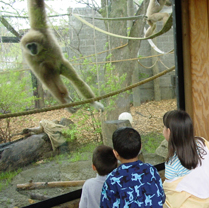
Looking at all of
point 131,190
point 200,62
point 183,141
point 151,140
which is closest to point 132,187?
point 131,190

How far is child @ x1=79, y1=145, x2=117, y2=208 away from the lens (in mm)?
1343

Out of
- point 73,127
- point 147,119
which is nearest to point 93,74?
point 73,127

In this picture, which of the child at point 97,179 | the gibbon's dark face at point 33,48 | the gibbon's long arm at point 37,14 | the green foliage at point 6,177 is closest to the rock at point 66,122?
the green foliage at point 6,177

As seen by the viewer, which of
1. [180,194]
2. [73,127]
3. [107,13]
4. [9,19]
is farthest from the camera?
[107,13]

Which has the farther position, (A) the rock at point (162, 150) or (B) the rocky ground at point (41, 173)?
(A) the rock at point (162, 150)

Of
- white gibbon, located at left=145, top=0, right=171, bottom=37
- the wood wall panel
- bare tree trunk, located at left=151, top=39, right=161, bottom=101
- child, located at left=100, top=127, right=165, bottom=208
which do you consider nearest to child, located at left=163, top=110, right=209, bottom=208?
child, located at left=100, top=127, right=165, bottom=208

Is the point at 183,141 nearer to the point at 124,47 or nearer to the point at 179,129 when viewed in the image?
the point at 179,129

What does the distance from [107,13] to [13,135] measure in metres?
2.15

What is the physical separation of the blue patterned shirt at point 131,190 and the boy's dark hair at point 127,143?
8cm

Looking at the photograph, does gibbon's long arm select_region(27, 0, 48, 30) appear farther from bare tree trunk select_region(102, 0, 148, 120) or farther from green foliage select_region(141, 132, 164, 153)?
green foliage select_region(141, 132, 164, 153)

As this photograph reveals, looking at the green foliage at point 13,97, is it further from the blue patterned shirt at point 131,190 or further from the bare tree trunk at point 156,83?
the bare tree trunk at point 156,83

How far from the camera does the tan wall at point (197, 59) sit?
199 cm

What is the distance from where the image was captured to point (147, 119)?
4.09 metres

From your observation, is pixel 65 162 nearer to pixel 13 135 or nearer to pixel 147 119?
pixel 13 135
